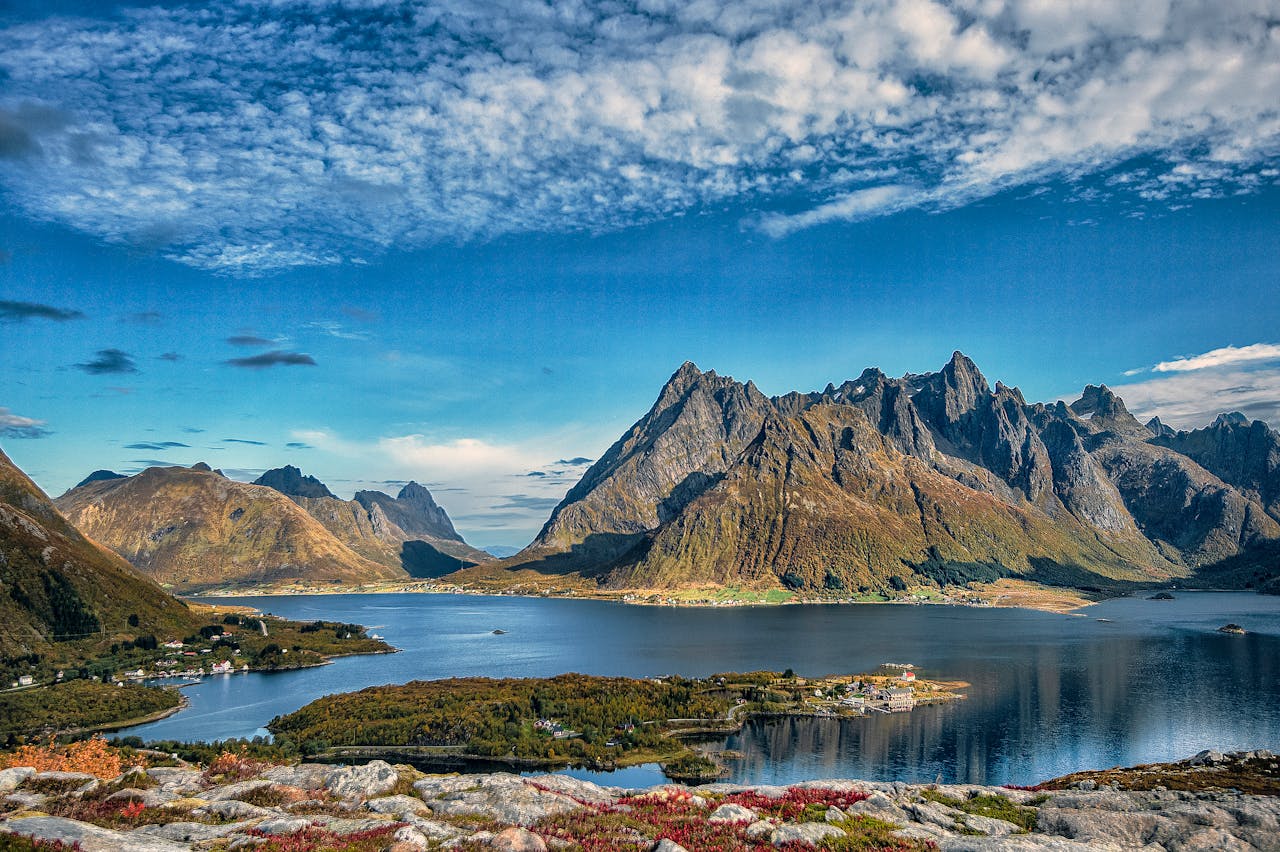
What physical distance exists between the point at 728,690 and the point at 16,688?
15984 cm

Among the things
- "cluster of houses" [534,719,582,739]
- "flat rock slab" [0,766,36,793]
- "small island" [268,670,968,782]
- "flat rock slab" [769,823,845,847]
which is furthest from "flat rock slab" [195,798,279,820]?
"cluster of houses" [534,719,582,739]

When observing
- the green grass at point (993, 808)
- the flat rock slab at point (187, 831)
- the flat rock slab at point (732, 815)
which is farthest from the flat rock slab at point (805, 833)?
the flat rock slab at point (187, 831)

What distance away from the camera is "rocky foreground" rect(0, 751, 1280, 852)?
30953mm

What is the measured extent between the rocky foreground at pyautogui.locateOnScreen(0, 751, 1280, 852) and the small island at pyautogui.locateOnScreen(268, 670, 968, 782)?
241 feet

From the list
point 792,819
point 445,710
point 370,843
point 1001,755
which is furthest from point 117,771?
point 1001,755

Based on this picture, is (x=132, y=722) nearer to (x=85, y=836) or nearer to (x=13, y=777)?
(x=13, y=777)

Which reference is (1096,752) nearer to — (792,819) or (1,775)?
(792,819)

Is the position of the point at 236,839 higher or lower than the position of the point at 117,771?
higher

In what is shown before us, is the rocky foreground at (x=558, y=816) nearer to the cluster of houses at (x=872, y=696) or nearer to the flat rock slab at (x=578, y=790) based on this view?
the flat rock slab at (x=578, y=790)

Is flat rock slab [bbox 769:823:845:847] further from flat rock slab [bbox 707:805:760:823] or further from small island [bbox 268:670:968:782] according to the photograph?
small island [bbox 268:670:968:782]

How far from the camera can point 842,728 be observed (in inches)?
5536

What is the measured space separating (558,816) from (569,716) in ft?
350

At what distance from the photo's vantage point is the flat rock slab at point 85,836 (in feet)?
81.9

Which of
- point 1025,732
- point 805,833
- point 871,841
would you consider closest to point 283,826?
point 805,833
